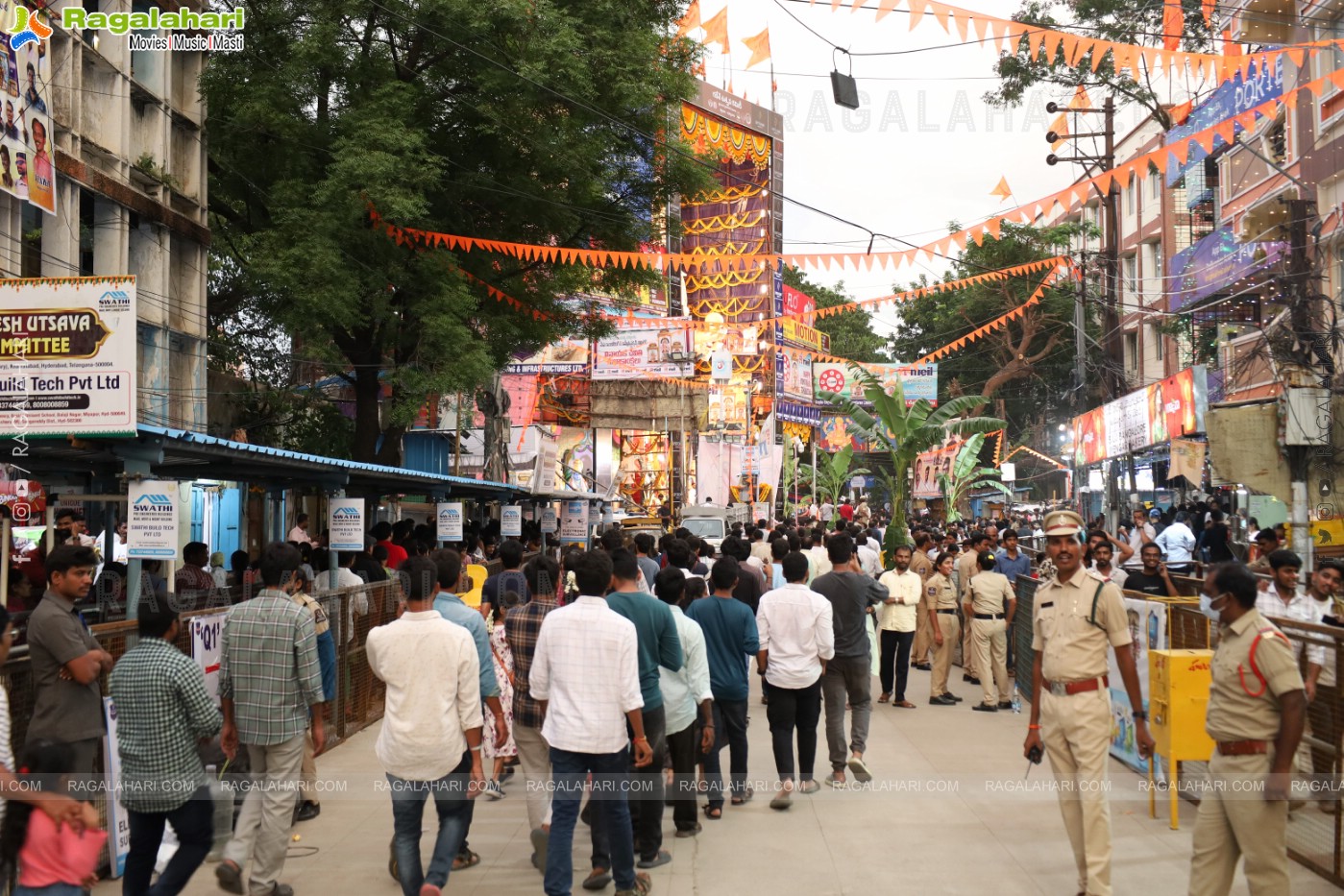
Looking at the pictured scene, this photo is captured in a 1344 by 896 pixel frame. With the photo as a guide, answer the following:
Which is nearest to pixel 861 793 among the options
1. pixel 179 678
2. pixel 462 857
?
pixel 462 857

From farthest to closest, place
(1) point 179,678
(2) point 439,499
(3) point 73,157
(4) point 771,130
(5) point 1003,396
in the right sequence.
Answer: (4) point 771,130, (5) point 1003,396, (2) point 439,499, (3) point 73,157, (1) point 179,678

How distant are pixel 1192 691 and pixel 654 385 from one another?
106ft

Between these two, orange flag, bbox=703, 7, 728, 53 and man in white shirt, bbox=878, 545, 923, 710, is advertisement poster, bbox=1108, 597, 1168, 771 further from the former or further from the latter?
orange flag, bbox=703, 7, 728, 53

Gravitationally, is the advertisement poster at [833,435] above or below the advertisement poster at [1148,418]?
above

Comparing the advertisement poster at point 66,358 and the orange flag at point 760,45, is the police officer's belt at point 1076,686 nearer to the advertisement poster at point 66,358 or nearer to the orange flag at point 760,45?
the advertisement poster at point 66,358

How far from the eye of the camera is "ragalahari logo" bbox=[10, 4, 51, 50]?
44.8 ft

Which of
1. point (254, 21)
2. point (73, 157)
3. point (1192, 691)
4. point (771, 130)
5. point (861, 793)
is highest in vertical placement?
Result: point (771, 130)

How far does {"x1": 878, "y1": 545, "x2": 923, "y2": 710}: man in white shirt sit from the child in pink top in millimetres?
9231

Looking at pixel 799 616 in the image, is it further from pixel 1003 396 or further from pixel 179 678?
pixel 1003 396

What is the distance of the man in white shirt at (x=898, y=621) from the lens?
484 inches

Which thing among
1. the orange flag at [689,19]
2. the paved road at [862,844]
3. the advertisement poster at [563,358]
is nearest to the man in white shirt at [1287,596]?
the paved road at [862,844]

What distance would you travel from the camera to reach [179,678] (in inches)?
206

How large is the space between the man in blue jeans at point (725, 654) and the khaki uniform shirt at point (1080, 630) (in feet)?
7.52

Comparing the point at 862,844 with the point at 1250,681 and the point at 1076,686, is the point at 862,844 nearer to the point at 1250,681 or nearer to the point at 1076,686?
the point at 1076,686
